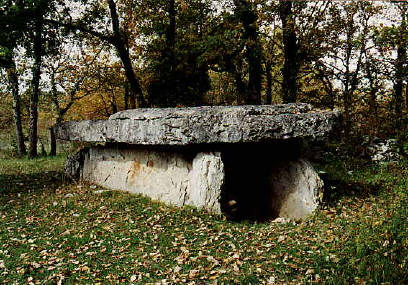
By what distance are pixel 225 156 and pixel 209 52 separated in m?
7.90

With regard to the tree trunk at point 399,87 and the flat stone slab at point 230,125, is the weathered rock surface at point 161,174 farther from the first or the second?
the tree trunk at point 399,87

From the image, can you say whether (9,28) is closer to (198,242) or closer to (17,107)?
(17,107)

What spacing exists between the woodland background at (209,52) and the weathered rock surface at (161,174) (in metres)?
3.81

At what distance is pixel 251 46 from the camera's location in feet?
45.3

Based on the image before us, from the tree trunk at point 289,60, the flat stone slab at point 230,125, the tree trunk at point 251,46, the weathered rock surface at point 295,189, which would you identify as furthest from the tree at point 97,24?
the weathered rock surface at point 295,189

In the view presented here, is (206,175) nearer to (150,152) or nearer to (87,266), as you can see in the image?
(150,152)

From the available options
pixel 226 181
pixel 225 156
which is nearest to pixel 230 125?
pixel 225 156

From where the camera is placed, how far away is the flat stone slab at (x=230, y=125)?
21.3 feet

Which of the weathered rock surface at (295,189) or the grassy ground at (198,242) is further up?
the weathered rock surface at (295,189)

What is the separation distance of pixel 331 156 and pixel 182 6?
10710 millimetres

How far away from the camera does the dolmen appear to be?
6633mm

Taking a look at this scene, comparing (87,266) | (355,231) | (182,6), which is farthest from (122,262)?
(182,6)

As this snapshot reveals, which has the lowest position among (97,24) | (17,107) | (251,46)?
(17,107)

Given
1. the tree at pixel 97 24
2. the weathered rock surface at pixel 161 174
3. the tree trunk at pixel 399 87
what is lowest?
the weathered rock surface at pixel 161 174
